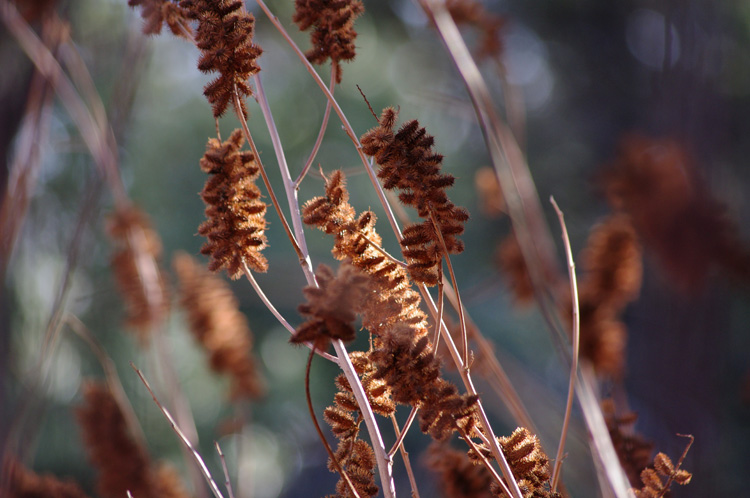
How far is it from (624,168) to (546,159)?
2.47 metres

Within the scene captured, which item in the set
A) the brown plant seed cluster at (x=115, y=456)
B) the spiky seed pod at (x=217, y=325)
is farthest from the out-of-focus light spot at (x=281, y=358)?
the brown plant seed cluster at (x=115, y=456)

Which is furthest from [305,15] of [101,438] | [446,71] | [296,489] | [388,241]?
[446,71]

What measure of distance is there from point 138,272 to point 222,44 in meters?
0.49

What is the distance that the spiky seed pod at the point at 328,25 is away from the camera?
327mm

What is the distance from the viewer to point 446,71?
11.2ft

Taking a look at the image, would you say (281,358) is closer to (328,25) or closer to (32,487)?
(32,487)

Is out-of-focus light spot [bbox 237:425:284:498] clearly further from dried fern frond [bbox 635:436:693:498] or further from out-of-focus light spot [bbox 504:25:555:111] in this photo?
dried fern frond [bbox 635:436:693:498]

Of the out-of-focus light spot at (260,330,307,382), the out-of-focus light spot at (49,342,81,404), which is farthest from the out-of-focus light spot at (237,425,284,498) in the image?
the out-of-focus light spot at (49,342,81,404)

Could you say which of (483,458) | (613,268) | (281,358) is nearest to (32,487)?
(483,458)

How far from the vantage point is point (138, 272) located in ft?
2.33

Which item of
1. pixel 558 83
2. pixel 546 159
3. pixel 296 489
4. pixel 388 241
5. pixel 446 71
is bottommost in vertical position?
pixel 296 489

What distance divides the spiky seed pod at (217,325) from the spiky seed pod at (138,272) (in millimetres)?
31

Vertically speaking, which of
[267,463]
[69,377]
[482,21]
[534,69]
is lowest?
[267,463]

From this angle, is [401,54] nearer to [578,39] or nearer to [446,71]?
[446,71]
